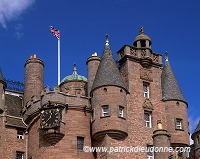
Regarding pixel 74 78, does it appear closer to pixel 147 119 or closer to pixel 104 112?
pixel 147 119

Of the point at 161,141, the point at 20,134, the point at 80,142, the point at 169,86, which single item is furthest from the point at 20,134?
the point at 169,86

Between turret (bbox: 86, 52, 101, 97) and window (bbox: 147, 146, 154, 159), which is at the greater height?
turret (bbox: 86, 52, 101, 97)

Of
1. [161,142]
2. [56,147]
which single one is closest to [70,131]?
[56,147]

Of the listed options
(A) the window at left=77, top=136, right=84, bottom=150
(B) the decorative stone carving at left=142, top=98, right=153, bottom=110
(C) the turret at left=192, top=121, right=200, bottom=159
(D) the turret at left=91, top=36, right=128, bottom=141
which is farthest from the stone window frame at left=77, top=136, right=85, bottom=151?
(C) the turret at left=192, top=121, right=200, bottom=159

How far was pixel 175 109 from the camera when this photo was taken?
5178 cm

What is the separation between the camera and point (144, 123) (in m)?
50.6

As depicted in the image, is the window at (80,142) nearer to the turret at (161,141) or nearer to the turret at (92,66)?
the turret at (92,66)

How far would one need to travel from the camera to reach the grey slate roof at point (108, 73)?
49625 mm

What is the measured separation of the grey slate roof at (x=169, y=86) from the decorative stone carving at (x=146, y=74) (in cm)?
175

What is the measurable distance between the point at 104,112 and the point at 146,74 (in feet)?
23.6

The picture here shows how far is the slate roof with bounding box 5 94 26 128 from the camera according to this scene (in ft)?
167

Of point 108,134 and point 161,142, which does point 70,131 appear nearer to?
point 108,134

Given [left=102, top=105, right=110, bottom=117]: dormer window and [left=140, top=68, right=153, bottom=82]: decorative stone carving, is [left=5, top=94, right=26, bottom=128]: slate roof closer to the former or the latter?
[left=102, top=105, right=110, bottom=117]: dormer window

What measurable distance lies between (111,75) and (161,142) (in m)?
9.28
